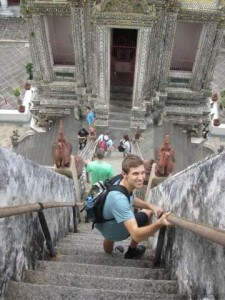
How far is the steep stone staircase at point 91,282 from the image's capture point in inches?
141

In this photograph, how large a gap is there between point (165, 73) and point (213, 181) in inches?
420

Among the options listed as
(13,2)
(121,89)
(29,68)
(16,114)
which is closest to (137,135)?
(121,89)

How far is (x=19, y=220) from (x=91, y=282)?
38.4 inches

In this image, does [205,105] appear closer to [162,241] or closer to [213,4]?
[213,4]

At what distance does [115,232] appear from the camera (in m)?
5.33

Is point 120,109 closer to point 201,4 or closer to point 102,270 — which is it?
point 201,4

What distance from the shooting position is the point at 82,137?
13789 mm

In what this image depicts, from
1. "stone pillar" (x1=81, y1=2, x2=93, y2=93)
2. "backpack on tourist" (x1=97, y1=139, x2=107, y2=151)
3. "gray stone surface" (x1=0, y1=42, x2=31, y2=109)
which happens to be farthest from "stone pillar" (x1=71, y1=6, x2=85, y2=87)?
"gray stone surface" (x1=0, y1=42, x2=31, y2=109)

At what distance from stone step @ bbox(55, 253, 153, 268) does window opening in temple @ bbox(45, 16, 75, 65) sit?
934 centimetres

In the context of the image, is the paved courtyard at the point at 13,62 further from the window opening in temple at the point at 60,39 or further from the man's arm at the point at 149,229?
the man's arm at the point at 149,229

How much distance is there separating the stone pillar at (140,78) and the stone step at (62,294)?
943 centimetres

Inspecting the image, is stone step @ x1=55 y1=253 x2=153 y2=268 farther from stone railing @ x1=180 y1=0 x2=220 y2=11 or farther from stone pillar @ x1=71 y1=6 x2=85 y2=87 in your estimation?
stone railing @ x1=180 y1=0 x2=220 y2=11

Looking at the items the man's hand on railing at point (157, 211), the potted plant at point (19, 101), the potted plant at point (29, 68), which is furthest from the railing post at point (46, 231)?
the potted plant at point (29, 68)

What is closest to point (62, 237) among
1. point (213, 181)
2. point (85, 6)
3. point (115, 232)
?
point (115, 232)
